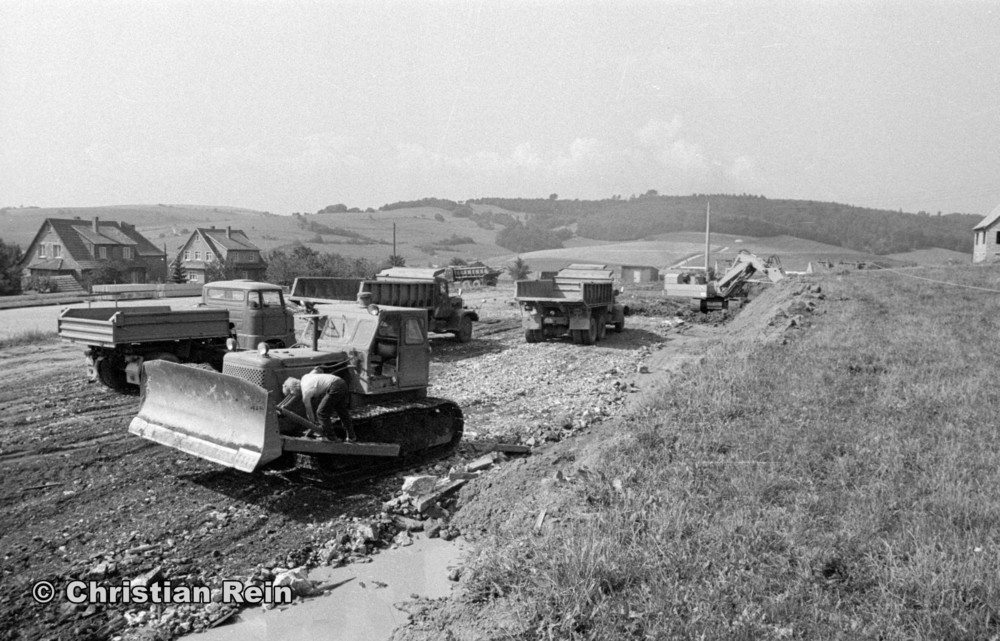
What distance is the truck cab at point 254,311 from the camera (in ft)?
51.6

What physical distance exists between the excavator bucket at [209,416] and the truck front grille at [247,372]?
1.19ft

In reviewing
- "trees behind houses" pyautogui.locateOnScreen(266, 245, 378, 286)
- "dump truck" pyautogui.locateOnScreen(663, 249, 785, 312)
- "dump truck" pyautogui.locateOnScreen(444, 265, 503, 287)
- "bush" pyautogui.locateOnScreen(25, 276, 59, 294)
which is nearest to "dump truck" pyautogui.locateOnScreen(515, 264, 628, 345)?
"dump truck" pyautogui.locateOnScreen(663, 249, 785, 312)

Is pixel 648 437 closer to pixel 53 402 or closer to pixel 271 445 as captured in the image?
pixel 271 445

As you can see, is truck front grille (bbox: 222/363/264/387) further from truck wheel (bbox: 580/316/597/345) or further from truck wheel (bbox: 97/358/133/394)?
truck wheel (bbox: 580/316/597/345)

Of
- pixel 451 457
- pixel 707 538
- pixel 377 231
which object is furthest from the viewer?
pixel 377 231

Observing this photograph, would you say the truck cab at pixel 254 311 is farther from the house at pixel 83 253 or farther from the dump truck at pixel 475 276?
the house at pixel 83 253

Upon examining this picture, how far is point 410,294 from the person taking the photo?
19734mm

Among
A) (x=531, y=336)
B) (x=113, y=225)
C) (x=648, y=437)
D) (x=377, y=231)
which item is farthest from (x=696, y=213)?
A: (x=648, y=437)

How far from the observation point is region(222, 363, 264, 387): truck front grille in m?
7.99

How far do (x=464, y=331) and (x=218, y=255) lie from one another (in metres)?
45.0

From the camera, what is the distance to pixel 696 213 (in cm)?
9944

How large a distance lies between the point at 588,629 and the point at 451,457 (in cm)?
555

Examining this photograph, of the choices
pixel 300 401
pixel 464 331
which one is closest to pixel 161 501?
pixel 300 401

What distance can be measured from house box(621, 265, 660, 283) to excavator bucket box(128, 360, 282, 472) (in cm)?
5165
